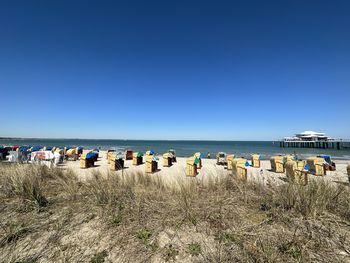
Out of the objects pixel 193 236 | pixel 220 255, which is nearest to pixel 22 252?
pixel 193 236

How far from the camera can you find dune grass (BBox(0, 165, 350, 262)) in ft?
7.11

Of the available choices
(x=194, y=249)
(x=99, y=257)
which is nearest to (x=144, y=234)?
(x=99, y=257)

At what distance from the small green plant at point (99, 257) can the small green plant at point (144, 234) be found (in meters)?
0.47

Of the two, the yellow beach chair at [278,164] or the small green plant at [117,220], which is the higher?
the small green plant at [117,220]

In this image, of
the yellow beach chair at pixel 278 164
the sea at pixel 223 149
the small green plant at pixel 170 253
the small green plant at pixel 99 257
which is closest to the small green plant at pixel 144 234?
the small green plant at pixel 170 253

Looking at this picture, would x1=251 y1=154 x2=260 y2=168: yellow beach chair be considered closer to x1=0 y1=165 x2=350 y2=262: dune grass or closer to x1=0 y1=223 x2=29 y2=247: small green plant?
x1=0 y1=165 x2=350 y2=262: dune grass

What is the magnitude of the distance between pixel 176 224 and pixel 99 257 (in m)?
1.13

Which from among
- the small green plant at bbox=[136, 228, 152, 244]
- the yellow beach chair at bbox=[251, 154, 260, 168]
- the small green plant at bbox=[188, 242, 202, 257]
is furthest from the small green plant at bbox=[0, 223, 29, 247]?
the yellow beach chair at bbox=[251, 154, 260, 168]

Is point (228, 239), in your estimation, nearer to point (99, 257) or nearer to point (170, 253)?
point (170, 253)

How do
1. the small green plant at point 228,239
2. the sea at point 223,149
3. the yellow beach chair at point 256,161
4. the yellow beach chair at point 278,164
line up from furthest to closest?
the sea at point 223,149, the yellow beach chair at point 256,161, the yellow beach chair at point 278,164, the small green plant at point 228,239

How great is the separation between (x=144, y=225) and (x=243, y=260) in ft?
4.78

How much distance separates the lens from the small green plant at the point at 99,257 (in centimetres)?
208

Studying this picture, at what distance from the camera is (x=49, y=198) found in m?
3.68

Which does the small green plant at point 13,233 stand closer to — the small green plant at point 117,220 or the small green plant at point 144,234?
the small green plant at point 117,220
